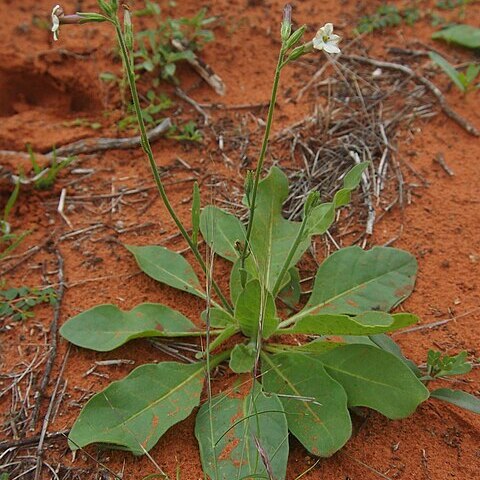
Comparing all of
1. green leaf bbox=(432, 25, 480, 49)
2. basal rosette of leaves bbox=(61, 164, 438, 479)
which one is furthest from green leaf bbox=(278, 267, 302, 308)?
green leaf bbox=(432, 25, 480, 49)

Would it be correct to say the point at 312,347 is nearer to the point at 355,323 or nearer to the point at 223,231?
the point at 355,323

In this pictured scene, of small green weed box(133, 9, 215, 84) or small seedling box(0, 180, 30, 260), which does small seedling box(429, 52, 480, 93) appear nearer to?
small green weed box(133, 9, 215, 84)

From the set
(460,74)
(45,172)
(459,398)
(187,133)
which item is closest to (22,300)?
(45,172)

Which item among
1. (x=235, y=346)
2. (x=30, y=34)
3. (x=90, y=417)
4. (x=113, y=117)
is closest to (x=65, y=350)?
(x=90, y=417)

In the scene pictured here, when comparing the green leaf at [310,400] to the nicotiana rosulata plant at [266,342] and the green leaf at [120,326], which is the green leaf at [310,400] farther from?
the green leaf at [120,326]

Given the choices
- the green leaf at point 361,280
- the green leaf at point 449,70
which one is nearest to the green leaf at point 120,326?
the green leaf at point 361,280

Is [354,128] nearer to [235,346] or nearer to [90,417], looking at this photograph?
[235,346]
